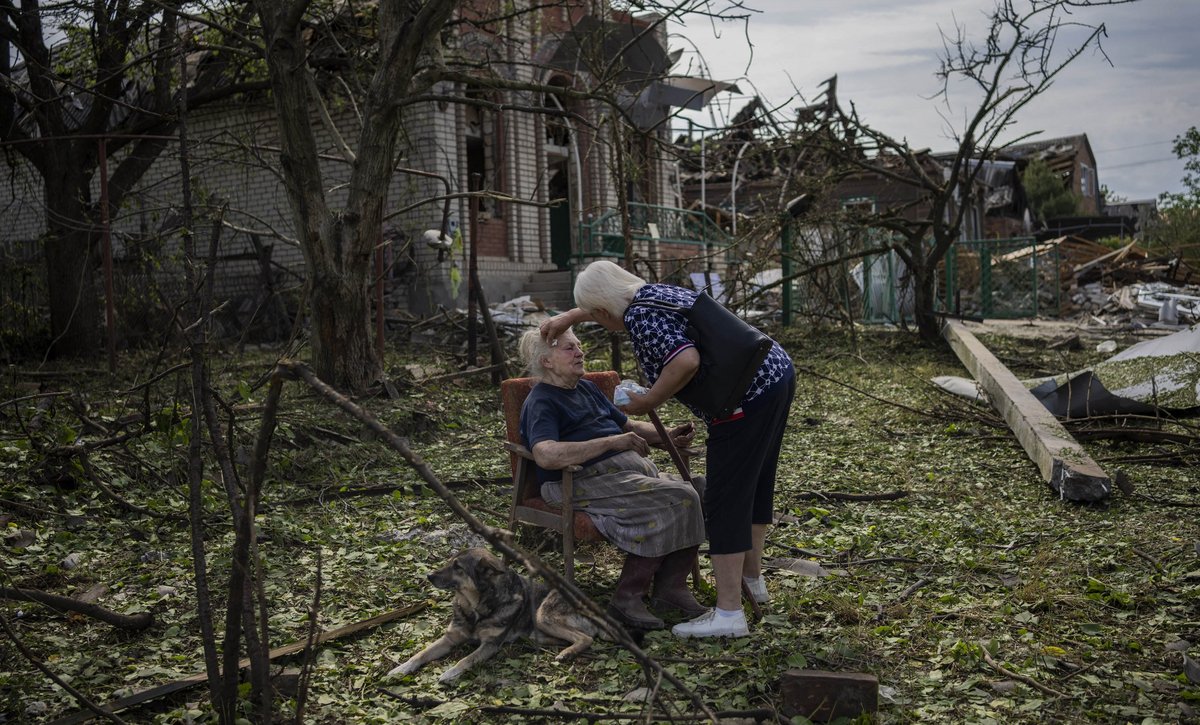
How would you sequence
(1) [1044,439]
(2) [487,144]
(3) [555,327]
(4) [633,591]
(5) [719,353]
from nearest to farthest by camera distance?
(5) [719,353] → (4) [633,591] → (3) [555,327] → (1) [1044,439] → (2) [487,144]

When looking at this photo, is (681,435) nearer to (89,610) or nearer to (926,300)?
(89,610)

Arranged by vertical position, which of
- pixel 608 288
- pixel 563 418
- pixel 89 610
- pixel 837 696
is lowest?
pixel 837 696

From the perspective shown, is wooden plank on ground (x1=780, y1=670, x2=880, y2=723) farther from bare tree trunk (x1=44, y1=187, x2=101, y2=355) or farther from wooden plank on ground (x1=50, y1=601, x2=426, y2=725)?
bare tree trunk (x1=44, y1=187, x2=101, y2=355)

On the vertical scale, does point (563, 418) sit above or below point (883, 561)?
above

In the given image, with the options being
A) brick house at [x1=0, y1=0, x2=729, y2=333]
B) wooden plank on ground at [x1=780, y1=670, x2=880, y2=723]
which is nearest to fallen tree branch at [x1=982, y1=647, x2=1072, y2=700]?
wooden plank on ground at [x1=780, y1=670, x2=880, y2=723]

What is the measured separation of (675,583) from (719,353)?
1186 millimetres

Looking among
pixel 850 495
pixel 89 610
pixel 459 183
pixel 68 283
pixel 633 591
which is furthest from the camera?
pixel 459 183

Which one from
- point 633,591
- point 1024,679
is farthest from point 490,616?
point 1024,679

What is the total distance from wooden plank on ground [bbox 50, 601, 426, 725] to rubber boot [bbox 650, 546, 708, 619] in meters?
1.22

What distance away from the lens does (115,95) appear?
14344 millimetres

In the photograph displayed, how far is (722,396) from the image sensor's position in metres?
4.03

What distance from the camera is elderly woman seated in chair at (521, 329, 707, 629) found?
4.41 meters

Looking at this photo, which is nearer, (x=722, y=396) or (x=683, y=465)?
(x=722, y=396)

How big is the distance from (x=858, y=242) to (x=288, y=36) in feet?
36.1
